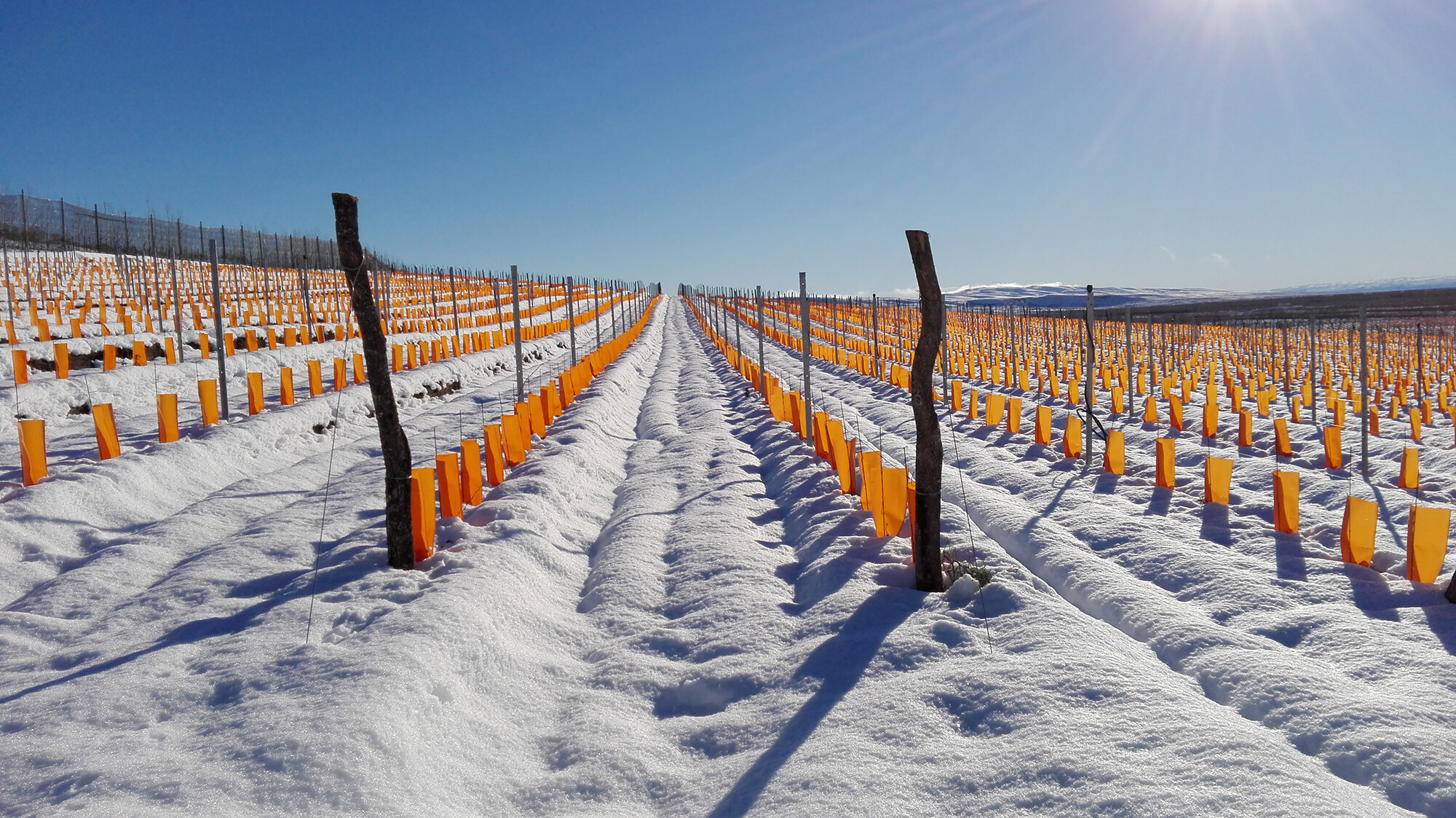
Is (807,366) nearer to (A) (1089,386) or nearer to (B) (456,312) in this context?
(A) (1089,386)

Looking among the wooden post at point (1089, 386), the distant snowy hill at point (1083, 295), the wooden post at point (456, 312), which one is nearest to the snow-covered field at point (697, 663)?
the wooden post at point (1089, 386)

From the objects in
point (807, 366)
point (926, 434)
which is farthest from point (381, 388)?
point (807, 366)

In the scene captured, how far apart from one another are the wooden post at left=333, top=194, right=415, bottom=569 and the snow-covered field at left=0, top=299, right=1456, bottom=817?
31 cm

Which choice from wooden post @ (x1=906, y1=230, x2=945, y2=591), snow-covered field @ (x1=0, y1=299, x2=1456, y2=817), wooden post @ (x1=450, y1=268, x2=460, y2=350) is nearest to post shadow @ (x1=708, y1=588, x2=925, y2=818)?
snow-covered field @ (x1=0, y1=299, x2=1456, y2=817)

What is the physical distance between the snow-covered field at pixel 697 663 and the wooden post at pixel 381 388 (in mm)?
308

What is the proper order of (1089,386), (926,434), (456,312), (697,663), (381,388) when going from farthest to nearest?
(456,312) < (1089,386) < (381,388) < (926,434) < (697,663)

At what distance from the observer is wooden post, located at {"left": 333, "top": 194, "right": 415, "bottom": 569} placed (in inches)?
190

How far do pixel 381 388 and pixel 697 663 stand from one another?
2.68 meters

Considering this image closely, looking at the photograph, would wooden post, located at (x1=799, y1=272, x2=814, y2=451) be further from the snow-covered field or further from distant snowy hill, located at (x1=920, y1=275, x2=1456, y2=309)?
distant snowy hill, located at (x1=920, y1=275, x2=1456, y2=309)

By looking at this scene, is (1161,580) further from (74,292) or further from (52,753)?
(74,292)

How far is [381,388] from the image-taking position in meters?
4.90

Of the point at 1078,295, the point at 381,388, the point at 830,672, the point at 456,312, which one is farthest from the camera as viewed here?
the point at 1078,295

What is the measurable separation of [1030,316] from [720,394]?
42.2 metres

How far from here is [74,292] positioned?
73.9ft
